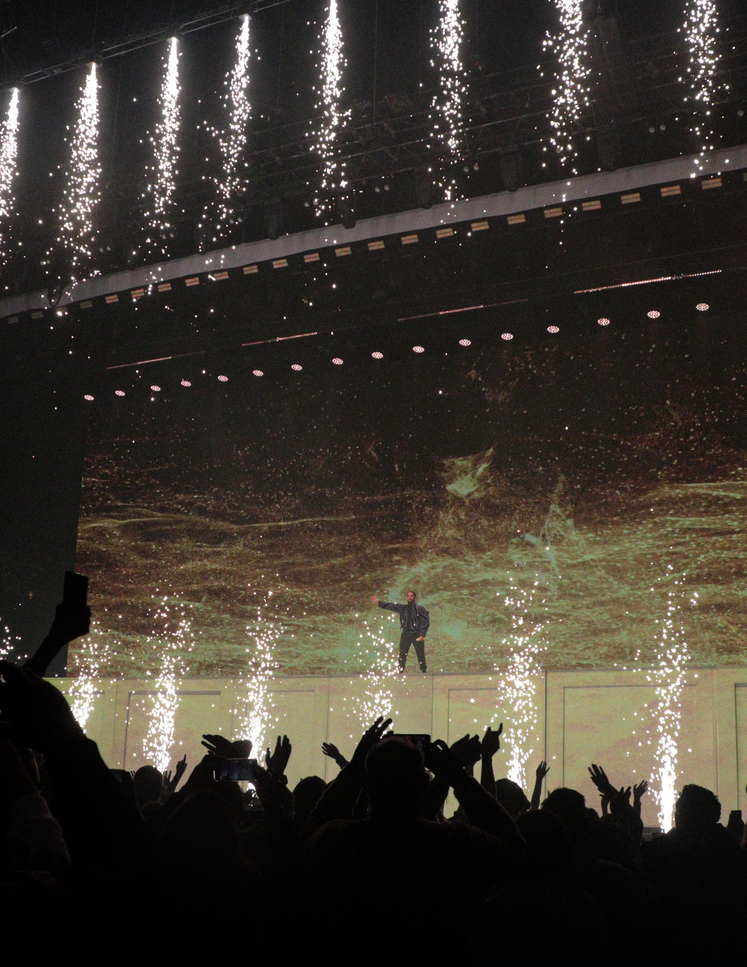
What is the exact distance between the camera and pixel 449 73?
7.99 m

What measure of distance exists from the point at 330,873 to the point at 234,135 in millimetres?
8183

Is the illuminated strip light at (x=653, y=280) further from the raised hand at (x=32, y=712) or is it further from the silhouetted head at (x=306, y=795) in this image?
the raised hand at (x=32, y=712)

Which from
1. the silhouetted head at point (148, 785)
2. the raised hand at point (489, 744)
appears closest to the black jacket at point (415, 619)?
the silhouetted head at point (148, 785)

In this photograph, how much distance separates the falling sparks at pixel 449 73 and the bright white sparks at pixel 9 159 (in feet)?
14.3

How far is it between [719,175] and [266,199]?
445 cm

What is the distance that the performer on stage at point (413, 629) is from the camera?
10570 mm

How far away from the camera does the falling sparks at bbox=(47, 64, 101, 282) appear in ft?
30.1

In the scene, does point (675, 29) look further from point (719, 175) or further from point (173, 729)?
point (173, 729)

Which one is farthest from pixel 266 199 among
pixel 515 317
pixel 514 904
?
pixel 514 904

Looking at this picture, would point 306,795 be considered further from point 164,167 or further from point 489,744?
point 164,167

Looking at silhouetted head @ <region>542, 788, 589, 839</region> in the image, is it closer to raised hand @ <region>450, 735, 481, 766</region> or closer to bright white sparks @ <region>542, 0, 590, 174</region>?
raised hand @ <region>450, 735, 481, 766</region>

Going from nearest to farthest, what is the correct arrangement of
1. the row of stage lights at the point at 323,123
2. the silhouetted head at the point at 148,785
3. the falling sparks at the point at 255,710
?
the silhouetted head at the point at 148,785 → the row of stage lights at the point at 323,123 → the falling sparks at the point at 255,710

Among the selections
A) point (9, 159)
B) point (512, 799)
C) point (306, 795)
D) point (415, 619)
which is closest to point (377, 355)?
point (415, 619)

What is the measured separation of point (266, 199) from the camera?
31.9ft
